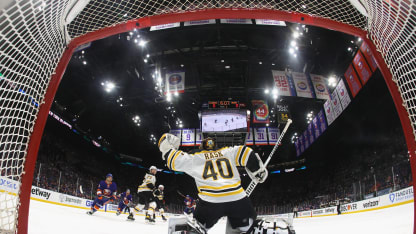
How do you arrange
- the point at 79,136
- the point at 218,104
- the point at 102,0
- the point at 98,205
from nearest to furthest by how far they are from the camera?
the point at 102,0 → the point at 98,205 → the point at 218,104 → the point at 79,136

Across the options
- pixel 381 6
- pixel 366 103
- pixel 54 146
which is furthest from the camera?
pixel 54 146

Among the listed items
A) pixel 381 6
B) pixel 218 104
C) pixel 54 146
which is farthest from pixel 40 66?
pixel 54 146

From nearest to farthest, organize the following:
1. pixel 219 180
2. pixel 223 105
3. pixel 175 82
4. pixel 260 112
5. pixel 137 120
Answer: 1. pixel 219 180
2. pixel 175 82
3. pixel 260 112
4. pixel 223 105
5. pixel 137 120

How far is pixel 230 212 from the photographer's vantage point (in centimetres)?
210

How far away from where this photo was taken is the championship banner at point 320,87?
9.10 meters

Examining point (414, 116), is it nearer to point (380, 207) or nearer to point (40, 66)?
point (40, 66)

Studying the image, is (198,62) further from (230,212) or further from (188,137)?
(230,212)

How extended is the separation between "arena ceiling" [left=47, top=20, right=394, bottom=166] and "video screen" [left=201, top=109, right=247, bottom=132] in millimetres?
1684

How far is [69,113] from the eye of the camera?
1398 cm

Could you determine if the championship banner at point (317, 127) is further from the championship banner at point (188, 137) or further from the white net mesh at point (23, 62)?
the white net mesh at point (23, 62)

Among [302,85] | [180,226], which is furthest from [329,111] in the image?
[180,226]

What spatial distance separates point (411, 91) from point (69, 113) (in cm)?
1509

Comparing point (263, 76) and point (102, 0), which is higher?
point (263, 76)

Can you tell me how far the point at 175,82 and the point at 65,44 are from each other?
24.8 ft
